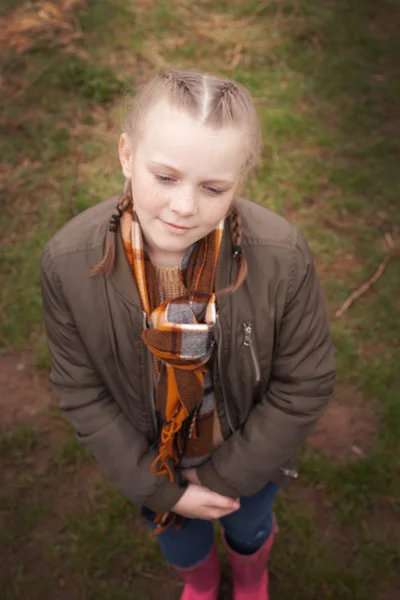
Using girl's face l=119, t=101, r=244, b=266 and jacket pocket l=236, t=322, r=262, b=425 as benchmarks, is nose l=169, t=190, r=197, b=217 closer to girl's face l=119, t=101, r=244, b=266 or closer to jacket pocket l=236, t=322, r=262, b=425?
girl's face l=119, t=101, r=244, b=266

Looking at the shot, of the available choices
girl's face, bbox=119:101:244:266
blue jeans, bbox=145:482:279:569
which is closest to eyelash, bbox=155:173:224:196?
girl's face, bbox=119:101:244:266

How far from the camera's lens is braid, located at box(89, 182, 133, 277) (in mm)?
1482

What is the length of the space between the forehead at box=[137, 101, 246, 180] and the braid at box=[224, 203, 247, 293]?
26cm

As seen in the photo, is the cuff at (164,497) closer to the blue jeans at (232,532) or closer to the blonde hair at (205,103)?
the blue jeans at (232,532)

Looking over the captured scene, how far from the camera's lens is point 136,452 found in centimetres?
170

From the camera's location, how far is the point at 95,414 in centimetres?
166

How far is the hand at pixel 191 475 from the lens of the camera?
6.00 ft

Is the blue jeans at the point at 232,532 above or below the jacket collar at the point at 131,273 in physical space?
below

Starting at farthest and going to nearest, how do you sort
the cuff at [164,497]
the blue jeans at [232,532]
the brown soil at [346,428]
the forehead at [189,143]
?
1. the brown soil at [346,428]
2. the blue jeans at [232,532]
3. the cuff at [164,497]
4. the forehead at [189,143]

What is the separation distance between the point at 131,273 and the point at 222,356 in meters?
0.33

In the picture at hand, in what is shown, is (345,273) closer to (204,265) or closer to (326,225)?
(326,225)

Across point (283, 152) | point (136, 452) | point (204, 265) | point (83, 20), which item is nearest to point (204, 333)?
point (204, 265)

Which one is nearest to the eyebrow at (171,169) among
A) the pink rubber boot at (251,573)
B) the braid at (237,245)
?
the braid at (237,245)

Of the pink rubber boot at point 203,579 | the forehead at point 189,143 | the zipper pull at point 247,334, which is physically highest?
the forehead at point 189,143
